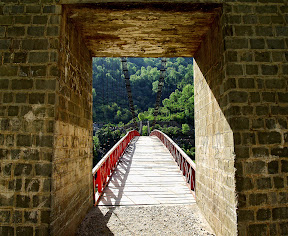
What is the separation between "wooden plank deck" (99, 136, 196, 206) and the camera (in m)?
4.80

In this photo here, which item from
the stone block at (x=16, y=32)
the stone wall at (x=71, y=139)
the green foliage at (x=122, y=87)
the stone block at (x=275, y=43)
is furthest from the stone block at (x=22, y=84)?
the green foliage at (x=122, y=87)

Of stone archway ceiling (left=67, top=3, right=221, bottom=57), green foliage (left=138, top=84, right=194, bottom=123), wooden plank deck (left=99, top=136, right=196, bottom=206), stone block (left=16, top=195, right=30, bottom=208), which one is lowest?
wooden plank deck (left=99, top=136, right=196, bottom=206)

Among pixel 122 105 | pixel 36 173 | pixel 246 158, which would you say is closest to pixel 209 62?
pixel 246 158

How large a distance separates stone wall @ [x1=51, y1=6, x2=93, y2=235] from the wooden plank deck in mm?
926

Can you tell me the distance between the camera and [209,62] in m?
3.67

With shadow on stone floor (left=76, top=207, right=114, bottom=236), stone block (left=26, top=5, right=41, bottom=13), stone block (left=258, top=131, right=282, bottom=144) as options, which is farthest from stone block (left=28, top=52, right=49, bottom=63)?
stone block (left=258, top=131, right=282, bottom=144)

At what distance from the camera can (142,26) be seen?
11.6 ft

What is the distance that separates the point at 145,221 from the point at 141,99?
72442mm

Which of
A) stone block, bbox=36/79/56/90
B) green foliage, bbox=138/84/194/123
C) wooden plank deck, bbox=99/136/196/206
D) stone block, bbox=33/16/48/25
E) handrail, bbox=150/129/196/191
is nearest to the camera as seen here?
stone block, bbox=36/79/56/90

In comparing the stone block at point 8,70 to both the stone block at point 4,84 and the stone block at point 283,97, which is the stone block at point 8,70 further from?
the stone block at point 283,97

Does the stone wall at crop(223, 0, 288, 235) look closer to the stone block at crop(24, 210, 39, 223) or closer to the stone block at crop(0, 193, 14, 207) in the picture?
the stone block at crop(24, 210, 39, 223)

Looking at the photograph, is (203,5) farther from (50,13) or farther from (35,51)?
(35,51)

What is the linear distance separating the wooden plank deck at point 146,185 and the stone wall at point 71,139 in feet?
3.04

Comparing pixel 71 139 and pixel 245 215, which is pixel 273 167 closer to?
pixel 245 215
